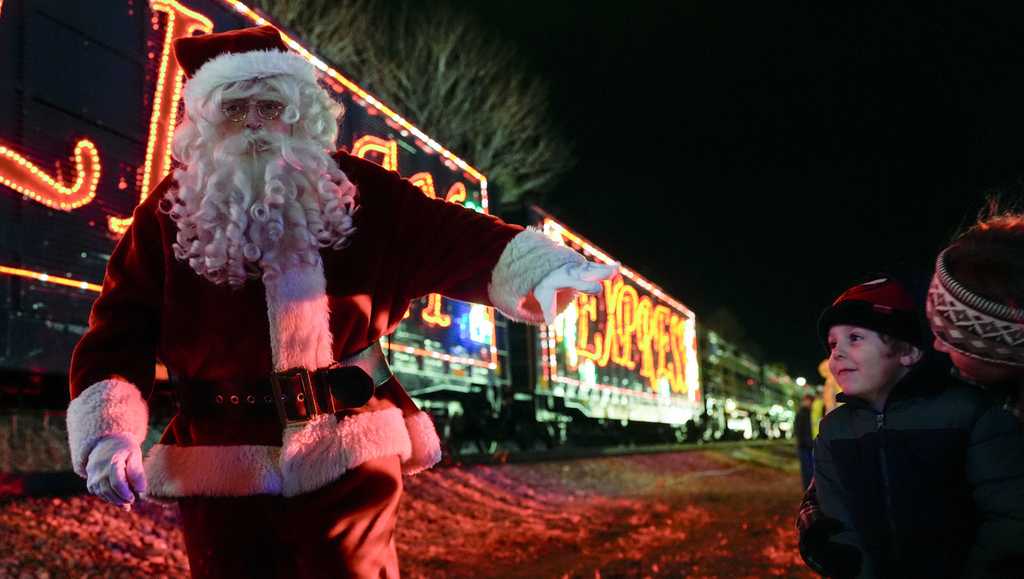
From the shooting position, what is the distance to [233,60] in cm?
271

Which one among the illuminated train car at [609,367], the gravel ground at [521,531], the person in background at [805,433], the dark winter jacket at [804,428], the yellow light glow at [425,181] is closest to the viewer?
the gravel ground at [521,531]

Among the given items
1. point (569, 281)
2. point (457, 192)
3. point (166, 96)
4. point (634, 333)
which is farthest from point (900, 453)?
point (634, 333)

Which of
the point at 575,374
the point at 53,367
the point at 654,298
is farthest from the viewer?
the point at 654,298

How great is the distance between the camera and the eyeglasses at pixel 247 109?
2684 millimetres

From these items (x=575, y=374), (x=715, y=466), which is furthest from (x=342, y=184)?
(x=715, y=466)

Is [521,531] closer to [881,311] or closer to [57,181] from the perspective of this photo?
[57,181]

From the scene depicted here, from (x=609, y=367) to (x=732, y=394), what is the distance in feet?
125

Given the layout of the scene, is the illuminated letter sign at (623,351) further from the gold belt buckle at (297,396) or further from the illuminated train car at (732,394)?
the gold belt buckle at (297,396)

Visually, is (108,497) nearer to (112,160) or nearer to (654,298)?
(112,160)

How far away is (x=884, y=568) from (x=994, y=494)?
39 cm

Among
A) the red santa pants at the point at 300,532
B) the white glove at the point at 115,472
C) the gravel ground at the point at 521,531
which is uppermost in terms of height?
the white glove at the point at 115,472

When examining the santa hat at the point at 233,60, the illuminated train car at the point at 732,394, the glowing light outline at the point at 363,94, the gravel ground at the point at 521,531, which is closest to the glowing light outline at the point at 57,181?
the glowing light outline at the point at 363,94

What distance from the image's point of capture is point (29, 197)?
6070 mm

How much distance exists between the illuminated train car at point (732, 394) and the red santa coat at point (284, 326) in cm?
3276
